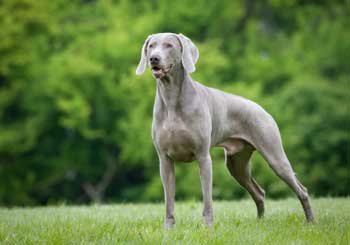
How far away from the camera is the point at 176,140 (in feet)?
22.7

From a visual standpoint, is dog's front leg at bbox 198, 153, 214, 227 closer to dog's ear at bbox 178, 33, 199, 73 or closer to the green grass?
the green grass

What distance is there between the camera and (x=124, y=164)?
1152 inches

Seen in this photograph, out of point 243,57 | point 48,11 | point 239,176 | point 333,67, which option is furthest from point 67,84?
point 239,176

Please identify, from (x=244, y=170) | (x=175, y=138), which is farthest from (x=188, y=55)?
(x=244, y=170)

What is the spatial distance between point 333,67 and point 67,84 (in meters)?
11.5

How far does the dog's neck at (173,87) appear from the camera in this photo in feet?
23.0

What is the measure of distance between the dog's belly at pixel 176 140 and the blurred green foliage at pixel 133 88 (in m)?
17.0

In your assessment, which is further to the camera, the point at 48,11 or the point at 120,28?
the point at 120,28

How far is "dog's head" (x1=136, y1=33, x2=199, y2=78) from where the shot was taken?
268 inches

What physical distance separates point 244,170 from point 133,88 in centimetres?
1965

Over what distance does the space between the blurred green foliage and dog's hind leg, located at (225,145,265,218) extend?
15.5 metres

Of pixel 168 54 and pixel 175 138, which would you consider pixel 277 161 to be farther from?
pixel 168 54

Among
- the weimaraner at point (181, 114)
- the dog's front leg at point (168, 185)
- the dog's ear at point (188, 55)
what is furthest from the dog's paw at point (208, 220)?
the dog's ear at point (188, 55)

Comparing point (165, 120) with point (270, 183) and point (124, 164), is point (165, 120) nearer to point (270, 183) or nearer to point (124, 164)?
point (270, 183)
